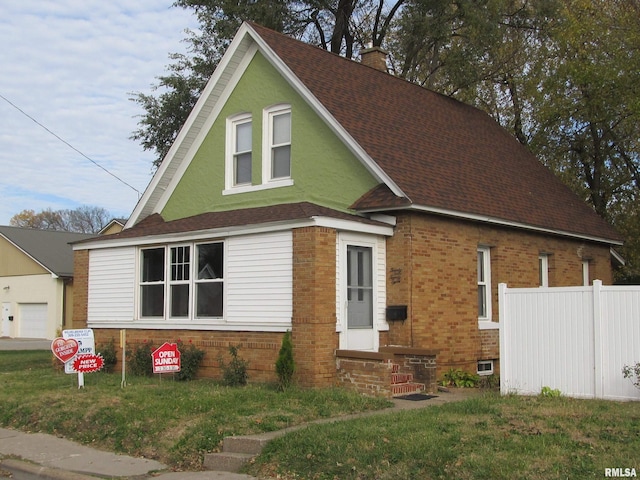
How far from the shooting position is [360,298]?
14023mm

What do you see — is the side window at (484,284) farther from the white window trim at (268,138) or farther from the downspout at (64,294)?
the downspout at (64,294)

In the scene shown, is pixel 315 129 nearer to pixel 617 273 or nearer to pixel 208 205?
pixel 208 205

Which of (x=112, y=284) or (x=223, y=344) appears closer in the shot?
(x=223, y=344)

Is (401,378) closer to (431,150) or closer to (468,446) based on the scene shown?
(468,446)

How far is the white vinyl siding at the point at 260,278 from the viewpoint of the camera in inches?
519

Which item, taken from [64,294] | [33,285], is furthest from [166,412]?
[33,285]

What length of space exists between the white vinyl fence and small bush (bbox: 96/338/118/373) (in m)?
8.64

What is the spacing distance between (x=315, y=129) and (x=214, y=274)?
3.68 metres

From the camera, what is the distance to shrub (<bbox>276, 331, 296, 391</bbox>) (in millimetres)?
12344

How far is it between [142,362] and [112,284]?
7.33ft

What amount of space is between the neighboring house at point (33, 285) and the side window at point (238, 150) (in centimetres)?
2506

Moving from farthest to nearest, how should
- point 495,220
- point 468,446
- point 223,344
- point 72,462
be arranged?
point 495,220
point 223,344
point 72,462
point 468,446

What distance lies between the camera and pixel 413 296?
14.1 meters

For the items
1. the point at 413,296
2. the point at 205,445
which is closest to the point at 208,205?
the point at 413,296
